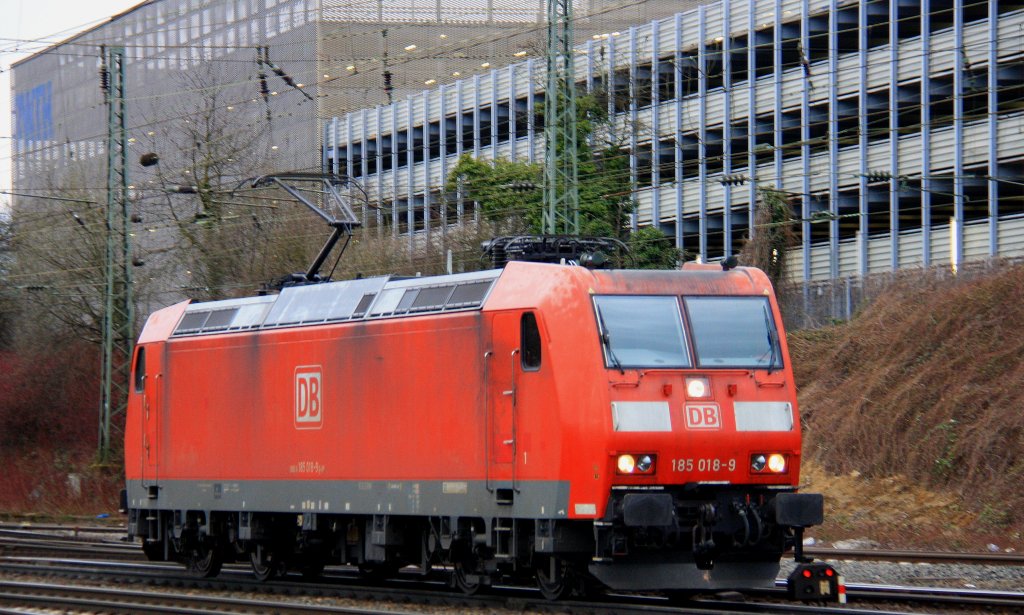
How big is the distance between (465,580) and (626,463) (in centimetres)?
316

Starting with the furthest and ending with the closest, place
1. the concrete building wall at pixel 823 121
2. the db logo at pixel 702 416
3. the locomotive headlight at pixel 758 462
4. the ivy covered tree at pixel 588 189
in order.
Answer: the ivy covered tree at pixel 588 189 → the concrete building wall at pixel 823 121 → the locomotive headlight at pixel 758 462 → the db logo at pixel 702 416

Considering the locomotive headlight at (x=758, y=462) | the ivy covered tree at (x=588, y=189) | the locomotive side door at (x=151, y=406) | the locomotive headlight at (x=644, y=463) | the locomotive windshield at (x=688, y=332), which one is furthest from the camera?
the ivy covered tree at (x=588, y=189)

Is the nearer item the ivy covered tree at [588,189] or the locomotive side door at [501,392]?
the locomotive side door at [501,392]

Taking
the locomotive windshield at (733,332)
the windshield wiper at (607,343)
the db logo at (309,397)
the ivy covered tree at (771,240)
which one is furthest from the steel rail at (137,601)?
the ivy covered tree at (771,240)

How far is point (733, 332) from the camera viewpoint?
48.2ft

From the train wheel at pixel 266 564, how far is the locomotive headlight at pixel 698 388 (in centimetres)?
743

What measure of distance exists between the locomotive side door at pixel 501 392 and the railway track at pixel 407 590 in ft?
4.68

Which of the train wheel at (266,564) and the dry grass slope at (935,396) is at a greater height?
the dry grass slope at (935,396)

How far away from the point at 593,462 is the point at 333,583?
6.56 metres

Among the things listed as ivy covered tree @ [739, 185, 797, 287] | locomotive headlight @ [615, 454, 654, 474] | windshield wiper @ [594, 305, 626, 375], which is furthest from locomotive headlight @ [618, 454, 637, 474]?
ivy covered tree @ [739, 185, 797, 287]

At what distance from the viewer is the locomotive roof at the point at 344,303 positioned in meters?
15.9

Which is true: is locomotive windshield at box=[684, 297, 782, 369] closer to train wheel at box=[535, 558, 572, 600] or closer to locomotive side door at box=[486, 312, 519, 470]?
locomotive side door at box=[486, 312, 519, 470]

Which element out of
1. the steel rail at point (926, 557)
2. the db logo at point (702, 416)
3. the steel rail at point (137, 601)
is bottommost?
the steel rail at point (137, 601)

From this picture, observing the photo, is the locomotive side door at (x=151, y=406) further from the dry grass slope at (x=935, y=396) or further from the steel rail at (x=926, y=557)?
the dry grass slope at (x=935, y=396)
